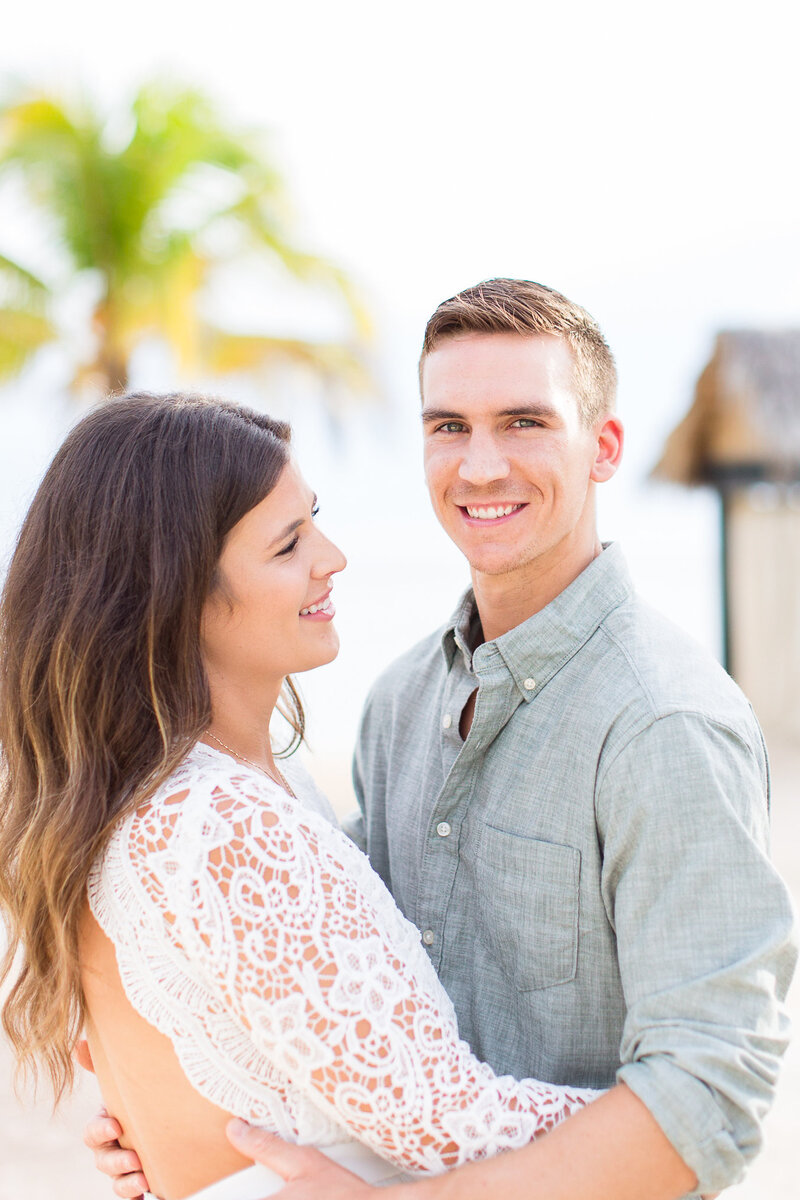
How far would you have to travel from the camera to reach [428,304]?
53250 millimetres

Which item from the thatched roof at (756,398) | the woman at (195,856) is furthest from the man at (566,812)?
the thatched roof at (756,398)

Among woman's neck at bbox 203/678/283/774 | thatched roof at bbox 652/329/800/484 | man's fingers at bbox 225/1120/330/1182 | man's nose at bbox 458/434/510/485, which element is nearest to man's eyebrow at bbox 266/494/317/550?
woman's neck at bbox 203/678/283/774

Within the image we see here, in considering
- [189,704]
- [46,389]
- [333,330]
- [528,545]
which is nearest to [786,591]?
[333,330]

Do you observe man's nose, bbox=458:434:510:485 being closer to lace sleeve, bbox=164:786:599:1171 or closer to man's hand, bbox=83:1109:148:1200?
lace sleeve, bbox=164:786:599:1171

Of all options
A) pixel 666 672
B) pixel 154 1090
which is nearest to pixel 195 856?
pixel 154 1090

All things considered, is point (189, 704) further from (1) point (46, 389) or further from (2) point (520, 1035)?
(1) point (46, 389)

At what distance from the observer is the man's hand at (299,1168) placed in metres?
1.64

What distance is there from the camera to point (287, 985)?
1599 millimetres

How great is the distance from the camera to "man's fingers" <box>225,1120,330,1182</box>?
165 cm

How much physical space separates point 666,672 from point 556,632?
11.6 inches

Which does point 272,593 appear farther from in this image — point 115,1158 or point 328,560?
point 115,1158

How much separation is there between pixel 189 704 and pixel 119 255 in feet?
28.1

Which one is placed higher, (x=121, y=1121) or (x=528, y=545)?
(x=528, y=545)

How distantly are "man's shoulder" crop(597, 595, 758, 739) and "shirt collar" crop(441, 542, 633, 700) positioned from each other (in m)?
0.04
